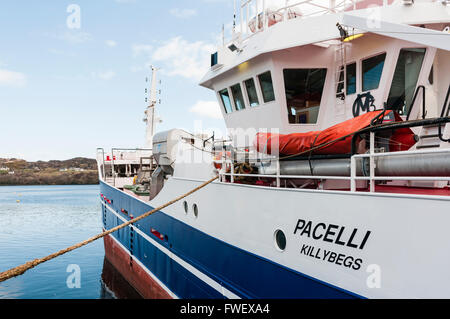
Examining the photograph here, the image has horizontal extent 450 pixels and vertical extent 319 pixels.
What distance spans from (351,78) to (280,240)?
136 inches

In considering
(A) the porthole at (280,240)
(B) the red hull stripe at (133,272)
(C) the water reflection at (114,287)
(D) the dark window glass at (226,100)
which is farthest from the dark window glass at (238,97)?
(C) the water reflection at (114,287)

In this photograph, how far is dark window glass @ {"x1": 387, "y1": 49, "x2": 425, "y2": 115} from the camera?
5.33 metres

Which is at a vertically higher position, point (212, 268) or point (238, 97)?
point (238, 97)

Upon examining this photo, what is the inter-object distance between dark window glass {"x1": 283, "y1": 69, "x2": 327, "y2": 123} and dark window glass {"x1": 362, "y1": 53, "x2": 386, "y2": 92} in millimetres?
872

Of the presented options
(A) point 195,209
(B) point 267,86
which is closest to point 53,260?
(A) point 195,209

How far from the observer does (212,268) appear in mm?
6191

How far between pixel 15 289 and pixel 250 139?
40.6 ft

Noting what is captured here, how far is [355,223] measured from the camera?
11.8ft

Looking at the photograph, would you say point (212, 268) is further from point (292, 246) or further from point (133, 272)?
point (133, 272)

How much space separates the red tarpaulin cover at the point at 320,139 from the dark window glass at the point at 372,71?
5.66ft

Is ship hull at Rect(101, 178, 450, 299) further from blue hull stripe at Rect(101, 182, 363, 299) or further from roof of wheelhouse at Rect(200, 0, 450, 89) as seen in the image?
roof of wheelhouse at Rect(200, 0, 450, 89)

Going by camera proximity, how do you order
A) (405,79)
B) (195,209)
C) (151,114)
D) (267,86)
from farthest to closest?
(151,114) < (195,209) < (267,86) < (405,79)

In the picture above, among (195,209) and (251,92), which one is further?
(251,92)
